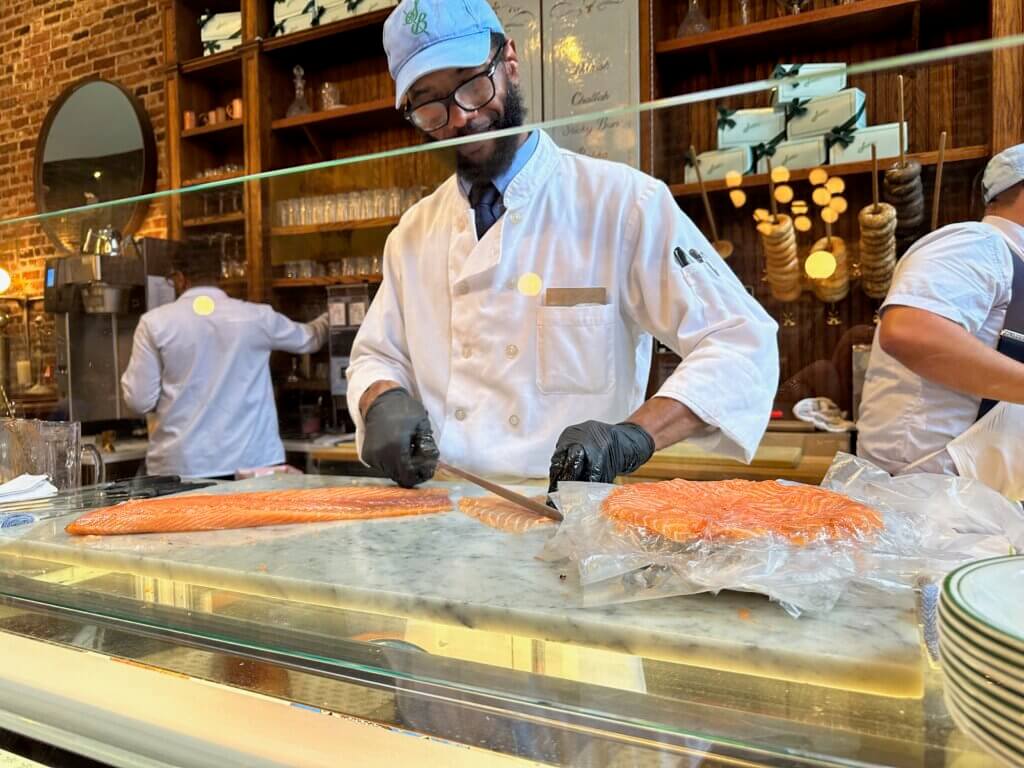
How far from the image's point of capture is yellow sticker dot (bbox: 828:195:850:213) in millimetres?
1037

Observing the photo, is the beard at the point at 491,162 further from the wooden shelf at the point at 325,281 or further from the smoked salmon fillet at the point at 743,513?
the smoked salmon fillet at the point at 743,513

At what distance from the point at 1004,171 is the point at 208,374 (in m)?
2.19

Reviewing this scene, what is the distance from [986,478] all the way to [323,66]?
13.6ft

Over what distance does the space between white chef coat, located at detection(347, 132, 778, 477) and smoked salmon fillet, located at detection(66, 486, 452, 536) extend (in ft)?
0.90

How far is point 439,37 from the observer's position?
1409 millimetres

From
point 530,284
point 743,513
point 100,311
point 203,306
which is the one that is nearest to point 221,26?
point 100,311

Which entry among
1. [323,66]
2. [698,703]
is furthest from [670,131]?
[323,66]

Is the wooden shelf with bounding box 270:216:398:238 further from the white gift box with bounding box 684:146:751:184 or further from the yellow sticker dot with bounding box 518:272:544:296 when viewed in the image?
the white gift box with bounding box 684:146:751:184

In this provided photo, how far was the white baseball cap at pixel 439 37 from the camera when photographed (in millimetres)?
1405

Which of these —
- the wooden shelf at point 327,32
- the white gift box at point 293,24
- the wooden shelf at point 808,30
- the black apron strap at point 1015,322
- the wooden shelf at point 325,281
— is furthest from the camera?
the white gift box at point 293,24

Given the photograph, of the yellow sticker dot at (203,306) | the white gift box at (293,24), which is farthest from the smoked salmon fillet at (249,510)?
the white gift box at (293,24)

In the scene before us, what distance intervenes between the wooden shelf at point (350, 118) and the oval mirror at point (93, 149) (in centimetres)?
114

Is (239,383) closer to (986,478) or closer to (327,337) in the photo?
(327,337)

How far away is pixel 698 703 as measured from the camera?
1.90 feet
